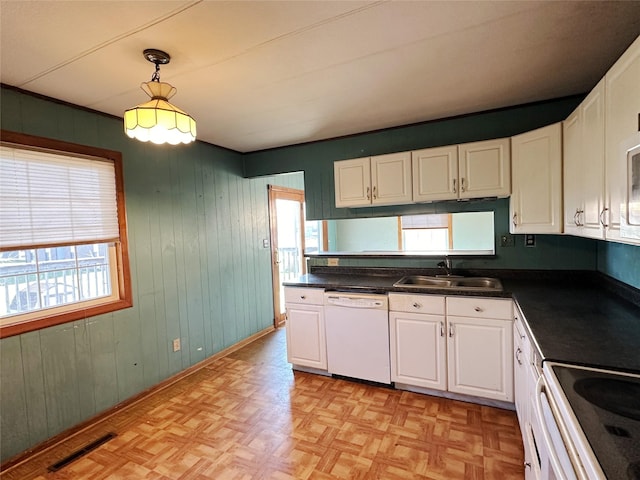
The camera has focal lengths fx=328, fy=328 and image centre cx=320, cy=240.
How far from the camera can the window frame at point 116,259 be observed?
208 cm

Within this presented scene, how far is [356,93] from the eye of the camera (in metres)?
2.39

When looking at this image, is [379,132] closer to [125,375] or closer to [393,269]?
[393,269]

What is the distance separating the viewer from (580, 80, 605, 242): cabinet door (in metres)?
1.51

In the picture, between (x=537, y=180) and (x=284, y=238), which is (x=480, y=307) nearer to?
(x=537, y=180)

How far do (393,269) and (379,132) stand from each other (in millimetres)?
1374

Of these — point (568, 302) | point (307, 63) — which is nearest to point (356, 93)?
point (307, 63)

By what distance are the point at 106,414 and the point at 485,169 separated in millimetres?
3507

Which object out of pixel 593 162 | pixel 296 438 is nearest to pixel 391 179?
pixel 593 162

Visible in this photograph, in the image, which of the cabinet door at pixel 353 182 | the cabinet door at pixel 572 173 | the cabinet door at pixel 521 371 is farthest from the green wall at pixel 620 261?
the cabinet door at pixel 353 182

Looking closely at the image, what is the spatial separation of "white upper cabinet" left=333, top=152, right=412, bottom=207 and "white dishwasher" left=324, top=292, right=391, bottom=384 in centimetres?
89

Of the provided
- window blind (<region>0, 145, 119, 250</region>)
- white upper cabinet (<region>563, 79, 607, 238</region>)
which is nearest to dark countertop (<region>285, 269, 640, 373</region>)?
white upper cabinet (<region>563, 79, 607, 238</region>)

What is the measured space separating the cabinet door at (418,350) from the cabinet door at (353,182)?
1.10m

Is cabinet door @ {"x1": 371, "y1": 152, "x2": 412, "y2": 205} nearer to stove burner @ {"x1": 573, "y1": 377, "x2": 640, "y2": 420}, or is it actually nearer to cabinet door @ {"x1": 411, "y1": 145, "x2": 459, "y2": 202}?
cabinet door @ {"x1": 411, "y1": 145, "x2": 459, "y2": 202}

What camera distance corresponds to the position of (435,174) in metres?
2.78
